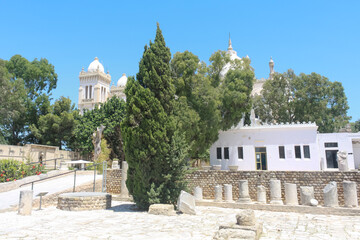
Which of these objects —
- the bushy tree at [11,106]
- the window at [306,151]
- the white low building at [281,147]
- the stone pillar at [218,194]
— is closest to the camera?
the stone pillar at [218,194]

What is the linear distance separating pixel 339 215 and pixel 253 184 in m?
4.50

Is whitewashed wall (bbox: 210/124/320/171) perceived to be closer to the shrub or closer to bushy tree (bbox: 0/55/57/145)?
the shrub

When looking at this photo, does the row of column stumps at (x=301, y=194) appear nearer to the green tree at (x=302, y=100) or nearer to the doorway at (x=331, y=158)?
the doorway at (x=331, y=158)

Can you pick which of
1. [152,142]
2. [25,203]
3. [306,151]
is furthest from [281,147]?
[25,203]

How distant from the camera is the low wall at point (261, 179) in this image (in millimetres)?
13062

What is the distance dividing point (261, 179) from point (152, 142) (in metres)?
6.97

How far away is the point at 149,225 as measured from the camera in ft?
27.3

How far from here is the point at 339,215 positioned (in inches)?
420

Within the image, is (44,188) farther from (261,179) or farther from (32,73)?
(32,73)

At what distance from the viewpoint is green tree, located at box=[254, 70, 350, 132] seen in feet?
113

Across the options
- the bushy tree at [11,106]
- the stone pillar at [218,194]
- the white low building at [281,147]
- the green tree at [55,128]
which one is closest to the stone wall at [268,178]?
the stone pillar at [218,194]

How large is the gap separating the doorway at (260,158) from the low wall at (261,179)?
8955 mm

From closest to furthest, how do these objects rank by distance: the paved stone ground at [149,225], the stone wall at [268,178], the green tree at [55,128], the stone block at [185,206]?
1. the paved stone ground at [149,225]
2. the stone block at [185,206]
3. the stone wall at [268,178]
4. the green tree at [55,128]

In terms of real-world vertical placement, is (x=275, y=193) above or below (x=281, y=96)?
below
